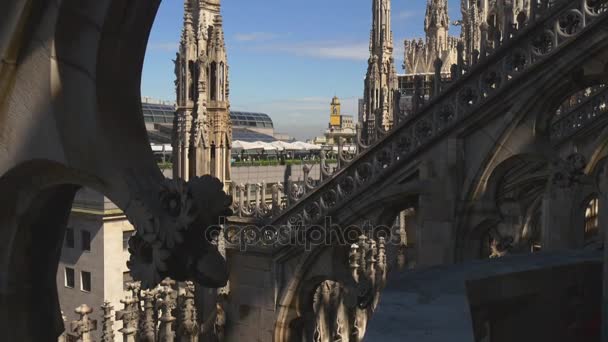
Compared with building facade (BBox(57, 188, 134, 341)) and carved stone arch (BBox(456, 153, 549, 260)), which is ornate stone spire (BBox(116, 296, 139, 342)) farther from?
building facade (BBox(57, 188, 134, 341))

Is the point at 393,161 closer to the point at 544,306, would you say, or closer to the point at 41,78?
the point at 544,306

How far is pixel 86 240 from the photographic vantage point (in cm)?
2283

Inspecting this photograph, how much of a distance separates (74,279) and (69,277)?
0.88ft

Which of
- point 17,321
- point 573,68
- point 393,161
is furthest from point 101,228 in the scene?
point 17,321

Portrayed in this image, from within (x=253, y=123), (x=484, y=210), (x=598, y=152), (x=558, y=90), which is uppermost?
(x=253, y=123)

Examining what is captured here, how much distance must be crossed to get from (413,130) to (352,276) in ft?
8.59

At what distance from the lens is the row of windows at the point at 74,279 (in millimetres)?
22828

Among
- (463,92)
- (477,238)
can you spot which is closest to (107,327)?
(477,238)

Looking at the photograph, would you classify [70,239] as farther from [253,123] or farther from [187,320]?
[253,123]

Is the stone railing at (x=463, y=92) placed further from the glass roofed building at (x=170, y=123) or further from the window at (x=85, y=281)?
the glass roofed building at (x=170, y=123)

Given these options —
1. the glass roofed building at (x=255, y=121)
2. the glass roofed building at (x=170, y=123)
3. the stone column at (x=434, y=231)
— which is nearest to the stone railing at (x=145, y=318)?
the stone column at (x=434, y=231)

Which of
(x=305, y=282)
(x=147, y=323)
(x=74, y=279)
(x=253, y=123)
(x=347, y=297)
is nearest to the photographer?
(x=147, y=323)

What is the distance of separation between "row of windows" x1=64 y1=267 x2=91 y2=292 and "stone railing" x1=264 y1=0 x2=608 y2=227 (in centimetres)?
1498

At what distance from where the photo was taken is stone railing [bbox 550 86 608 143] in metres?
12.7
